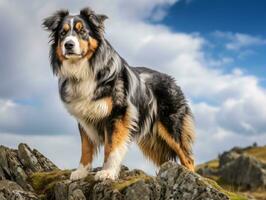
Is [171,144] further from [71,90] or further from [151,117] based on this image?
[71,90]

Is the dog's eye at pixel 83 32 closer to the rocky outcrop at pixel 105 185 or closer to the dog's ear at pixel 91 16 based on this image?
the dog's ear at pixel 91 16

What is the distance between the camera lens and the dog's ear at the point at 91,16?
12.6m

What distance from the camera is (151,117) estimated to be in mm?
14234

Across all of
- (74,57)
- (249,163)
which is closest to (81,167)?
(74,57)

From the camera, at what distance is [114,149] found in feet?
40.7

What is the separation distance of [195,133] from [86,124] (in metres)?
4.32

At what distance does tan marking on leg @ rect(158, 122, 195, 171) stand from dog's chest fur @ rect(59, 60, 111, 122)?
2.61 m

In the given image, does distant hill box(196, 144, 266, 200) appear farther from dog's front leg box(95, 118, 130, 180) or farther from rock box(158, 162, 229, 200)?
rock box(158, 162, 229, 200)

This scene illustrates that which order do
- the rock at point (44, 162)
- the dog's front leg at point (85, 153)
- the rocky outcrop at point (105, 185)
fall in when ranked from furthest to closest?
the rock at point (44, 162)
the dog's front leg at point (85, 153)
the rocky outcrop at point (105, 185)

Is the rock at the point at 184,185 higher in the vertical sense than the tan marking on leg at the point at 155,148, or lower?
lower

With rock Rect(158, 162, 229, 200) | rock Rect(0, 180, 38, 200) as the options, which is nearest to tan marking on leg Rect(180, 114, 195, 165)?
rock Rect(158, 162, 229, 200)

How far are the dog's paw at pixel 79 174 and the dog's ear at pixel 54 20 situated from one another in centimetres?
357

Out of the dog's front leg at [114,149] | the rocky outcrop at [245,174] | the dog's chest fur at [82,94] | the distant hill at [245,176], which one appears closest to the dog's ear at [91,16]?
the dog's chest fur at [82,94]

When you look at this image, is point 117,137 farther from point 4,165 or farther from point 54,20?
point 4,165
